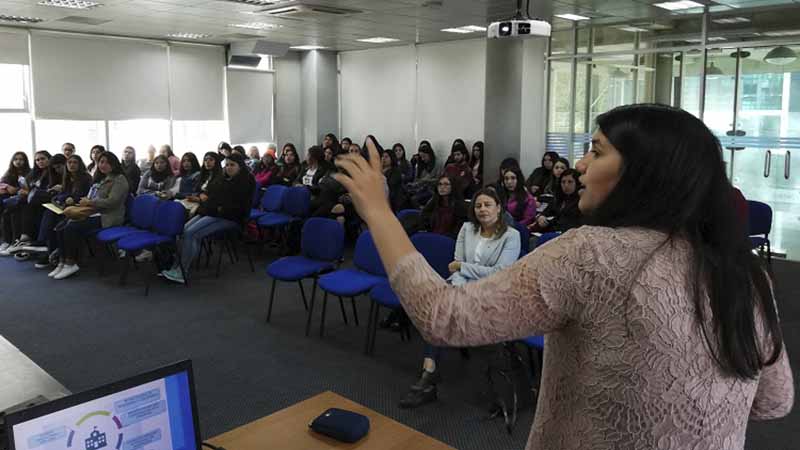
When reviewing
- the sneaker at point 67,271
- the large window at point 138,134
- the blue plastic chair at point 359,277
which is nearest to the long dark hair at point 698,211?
the blue plastic chair at point 359,277

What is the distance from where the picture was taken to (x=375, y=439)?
1.90 m

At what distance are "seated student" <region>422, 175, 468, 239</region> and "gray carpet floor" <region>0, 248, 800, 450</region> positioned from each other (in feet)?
3.30

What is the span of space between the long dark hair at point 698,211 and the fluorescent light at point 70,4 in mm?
8663

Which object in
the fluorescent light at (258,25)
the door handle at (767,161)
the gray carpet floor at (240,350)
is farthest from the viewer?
the fluorescent light at (258,25)

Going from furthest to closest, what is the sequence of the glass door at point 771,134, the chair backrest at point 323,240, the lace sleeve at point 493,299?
the glass door at point 771,134 < the chair backrest at point 323,240 < the lace sleeve at point 493,299

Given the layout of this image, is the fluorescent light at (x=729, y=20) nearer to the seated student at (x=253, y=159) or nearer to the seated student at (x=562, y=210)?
the seated student at (x=562, y=210)

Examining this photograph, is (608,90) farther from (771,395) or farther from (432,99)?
(771,395)

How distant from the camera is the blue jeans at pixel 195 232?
23.1ft

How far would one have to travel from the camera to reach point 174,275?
6984mm

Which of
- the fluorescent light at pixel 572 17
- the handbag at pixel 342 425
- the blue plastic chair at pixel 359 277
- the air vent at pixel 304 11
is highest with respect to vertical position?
the fluorescent light at pixel 572 17

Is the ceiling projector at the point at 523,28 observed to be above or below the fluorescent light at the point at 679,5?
below

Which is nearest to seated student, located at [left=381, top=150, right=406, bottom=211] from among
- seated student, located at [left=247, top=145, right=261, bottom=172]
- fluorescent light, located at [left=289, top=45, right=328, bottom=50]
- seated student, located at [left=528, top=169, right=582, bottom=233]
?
seated student, located at [left=528, top=169, right=582, bottom=233]

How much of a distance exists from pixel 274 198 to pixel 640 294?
7.83 meters

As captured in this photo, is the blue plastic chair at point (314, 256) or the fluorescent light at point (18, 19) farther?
the fluorescent light at point (18, 19)
